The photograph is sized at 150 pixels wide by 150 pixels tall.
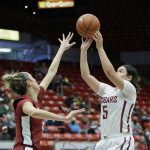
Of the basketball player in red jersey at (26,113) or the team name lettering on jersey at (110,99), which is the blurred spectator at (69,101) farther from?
the basketball player in red jersey at (26,113)

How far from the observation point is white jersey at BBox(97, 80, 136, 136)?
4.68 metres

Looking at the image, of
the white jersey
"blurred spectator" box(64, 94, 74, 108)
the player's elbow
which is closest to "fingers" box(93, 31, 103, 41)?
the white jersey

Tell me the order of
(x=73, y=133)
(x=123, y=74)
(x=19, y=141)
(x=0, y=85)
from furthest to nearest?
1. (x=0, y=85)
2. (x=73, y=133)
3. (x=123, y=74)
4. (x=19, y=141)

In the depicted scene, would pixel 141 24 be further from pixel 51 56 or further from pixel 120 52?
pixel 51 56

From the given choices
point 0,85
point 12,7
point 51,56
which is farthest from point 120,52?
point 0,85

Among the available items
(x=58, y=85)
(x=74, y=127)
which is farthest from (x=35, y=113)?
(x=58, y=85)

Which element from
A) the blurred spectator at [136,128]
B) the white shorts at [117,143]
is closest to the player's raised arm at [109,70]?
the white shorts at [117,143]

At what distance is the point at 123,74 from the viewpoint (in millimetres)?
4836

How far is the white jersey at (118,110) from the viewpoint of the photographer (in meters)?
4.68

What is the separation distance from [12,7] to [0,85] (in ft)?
21.1

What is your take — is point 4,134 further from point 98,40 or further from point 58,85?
point 98,40

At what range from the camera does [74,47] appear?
21.9 m

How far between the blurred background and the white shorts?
1032 centimetres

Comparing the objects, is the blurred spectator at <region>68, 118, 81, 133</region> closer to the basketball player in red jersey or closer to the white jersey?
the white jersey
